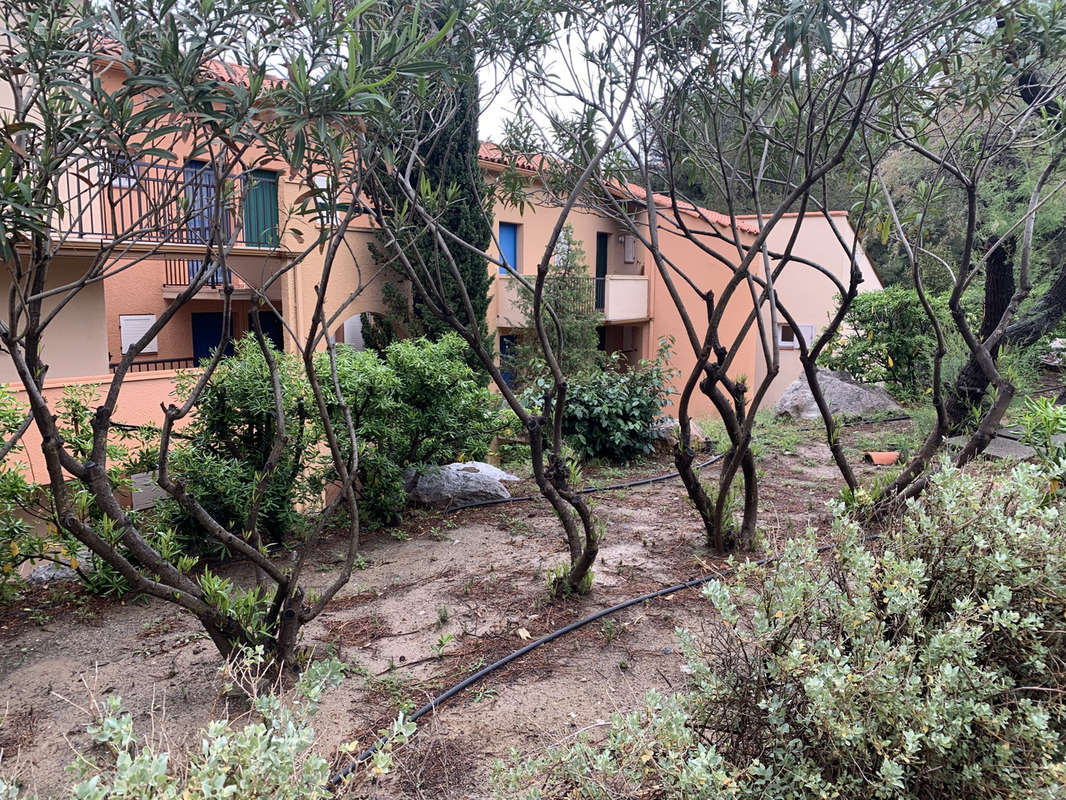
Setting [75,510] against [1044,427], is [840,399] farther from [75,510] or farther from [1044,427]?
[75,510]

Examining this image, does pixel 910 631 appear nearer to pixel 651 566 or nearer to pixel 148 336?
pixel 651 566

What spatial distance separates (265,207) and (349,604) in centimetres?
834

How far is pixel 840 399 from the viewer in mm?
12016

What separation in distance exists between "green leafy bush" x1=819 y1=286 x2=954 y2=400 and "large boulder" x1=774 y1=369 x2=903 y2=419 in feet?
1.16

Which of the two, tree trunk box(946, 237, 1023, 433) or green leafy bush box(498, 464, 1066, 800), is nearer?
green leafy bush box(498, 464, 1066, 800)

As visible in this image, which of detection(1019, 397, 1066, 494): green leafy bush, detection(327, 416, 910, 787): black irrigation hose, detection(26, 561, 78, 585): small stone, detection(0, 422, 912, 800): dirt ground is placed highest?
detection(1019, 397, 1066, 494): green leafy bush

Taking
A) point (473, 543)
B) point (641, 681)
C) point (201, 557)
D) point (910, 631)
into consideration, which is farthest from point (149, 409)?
point (910, 631)

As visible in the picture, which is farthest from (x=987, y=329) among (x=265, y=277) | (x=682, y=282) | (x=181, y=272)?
(x=181, y=272)

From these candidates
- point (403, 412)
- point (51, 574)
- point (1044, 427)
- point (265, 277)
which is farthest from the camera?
point (265, 277)

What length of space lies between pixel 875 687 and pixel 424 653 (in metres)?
2.40

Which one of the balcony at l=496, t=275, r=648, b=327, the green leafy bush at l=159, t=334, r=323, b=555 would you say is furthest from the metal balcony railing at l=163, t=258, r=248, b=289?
the green leafy bush at l=159, t=334, r=323, b=555

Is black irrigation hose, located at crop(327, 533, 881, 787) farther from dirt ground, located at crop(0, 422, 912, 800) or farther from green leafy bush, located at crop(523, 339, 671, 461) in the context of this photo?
green leafy bush, located at crop(523, 339, 671, 461)

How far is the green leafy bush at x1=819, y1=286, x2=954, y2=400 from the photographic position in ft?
40.5

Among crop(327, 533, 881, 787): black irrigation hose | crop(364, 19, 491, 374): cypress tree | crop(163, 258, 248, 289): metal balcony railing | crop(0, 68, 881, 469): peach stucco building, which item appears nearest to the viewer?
crop(327, 533, 881, 787): black irrigation hose
